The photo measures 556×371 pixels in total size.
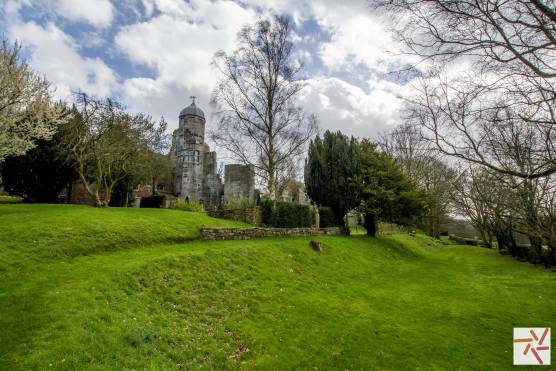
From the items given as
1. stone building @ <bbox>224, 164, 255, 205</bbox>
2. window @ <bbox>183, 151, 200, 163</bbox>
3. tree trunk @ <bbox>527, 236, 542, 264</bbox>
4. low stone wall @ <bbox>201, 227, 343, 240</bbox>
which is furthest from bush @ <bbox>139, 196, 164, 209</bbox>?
tree trunk @ <bbox>527, 236, 542, 264</bbox>

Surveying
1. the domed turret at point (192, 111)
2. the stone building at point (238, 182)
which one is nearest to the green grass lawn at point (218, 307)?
the stone building at point (238, 182)

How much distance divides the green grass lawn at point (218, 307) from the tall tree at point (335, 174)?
30.9ft

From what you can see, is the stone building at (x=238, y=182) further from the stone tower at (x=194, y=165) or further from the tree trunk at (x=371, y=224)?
the tree trunk at (x=371, y=224)

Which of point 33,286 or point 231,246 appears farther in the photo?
point 231,246

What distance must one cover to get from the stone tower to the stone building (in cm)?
339

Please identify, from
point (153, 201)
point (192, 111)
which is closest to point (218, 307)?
point (153, 201)

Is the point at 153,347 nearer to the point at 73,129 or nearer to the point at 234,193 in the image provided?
the point at 73,129

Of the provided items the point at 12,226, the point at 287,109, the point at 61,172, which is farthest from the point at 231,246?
the point at 61,172

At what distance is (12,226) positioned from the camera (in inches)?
409

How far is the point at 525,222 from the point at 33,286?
811 inches

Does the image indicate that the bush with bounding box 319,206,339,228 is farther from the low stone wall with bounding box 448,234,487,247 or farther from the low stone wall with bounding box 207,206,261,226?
the low stone wall with bounding box 448,234,487,247

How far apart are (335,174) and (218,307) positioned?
53.0 ft

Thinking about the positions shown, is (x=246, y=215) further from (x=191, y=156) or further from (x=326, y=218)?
(x=191, y=156)

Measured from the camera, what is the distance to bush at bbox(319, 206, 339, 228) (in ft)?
74.8
